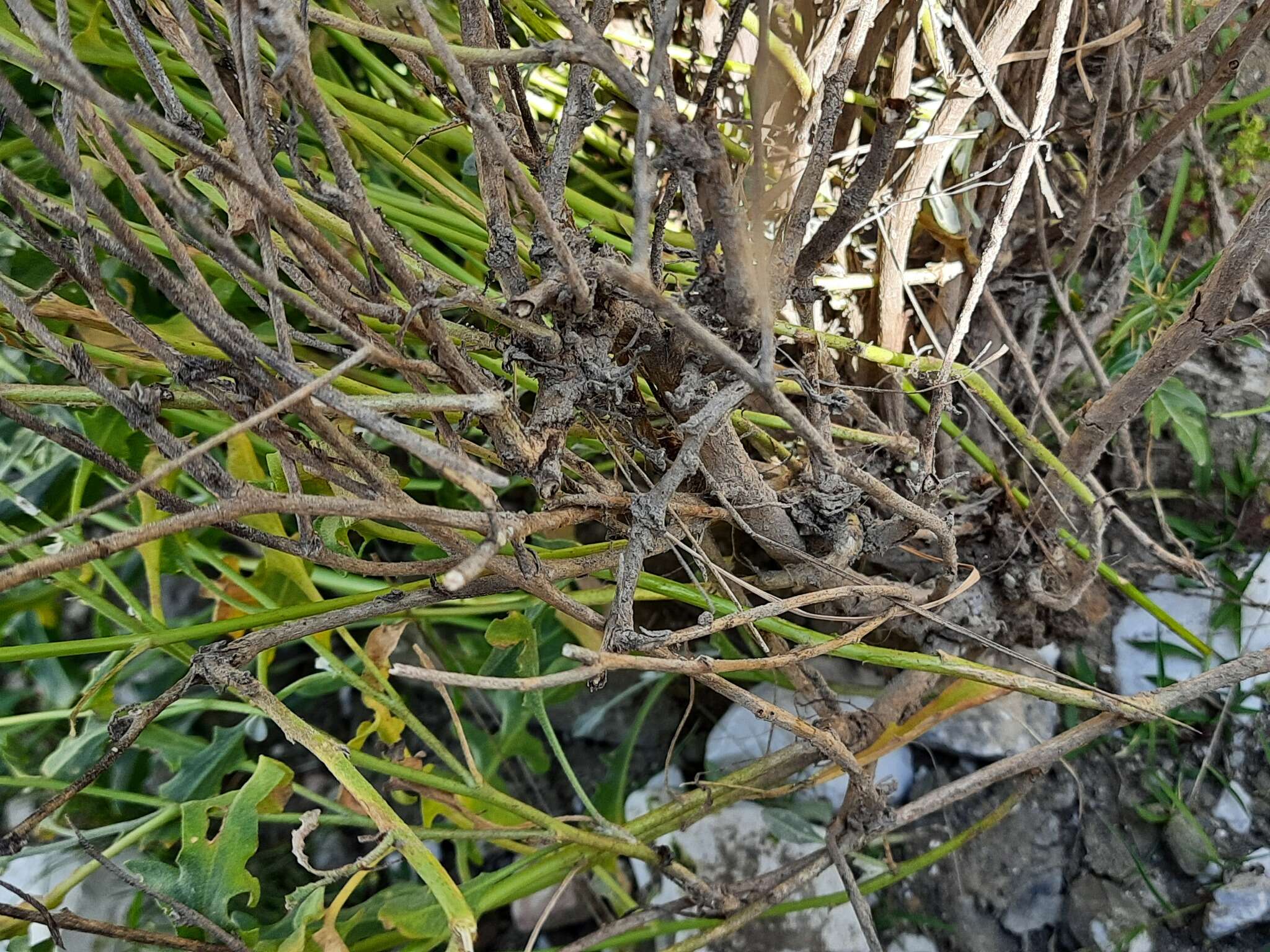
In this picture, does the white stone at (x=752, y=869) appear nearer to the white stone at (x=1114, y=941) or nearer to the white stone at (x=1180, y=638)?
the white stone at (x=1114, y=941)

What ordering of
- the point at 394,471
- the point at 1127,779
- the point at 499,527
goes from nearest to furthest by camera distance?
the point at 499,527 → the point at 394,471 → the point at 1127,779

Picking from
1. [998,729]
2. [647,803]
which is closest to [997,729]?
[998,729]

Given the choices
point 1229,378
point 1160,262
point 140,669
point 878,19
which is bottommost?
point 140,669

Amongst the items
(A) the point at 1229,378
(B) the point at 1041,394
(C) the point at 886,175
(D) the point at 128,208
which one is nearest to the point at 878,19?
(C) the point at 886,175

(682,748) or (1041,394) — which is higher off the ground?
(1041,394)

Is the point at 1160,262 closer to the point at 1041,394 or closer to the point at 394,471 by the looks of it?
the point at 1041,394

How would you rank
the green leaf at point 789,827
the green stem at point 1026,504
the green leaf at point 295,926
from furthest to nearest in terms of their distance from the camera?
1. the green leaf at point 789,827
2. the green stem at point 1026,504
3. the green leaf at point 295,926

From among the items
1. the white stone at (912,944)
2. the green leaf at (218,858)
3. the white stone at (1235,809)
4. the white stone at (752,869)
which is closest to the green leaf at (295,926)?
the green leaf at (218,858)

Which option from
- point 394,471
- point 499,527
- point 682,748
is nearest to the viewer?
point 499,527
